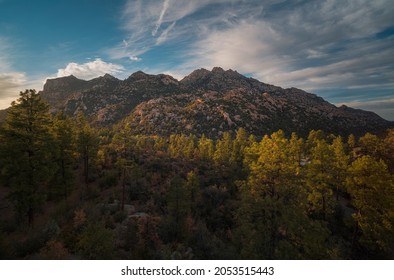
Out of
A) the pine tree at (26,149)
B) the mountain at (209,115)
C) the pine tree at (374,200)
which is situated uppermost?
the mountain at (209,115)

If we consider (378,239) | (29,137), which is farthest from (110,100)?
(378,239)

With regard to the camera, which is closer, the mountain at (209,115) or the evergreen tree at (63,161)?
the evergreen tree at (63,161)

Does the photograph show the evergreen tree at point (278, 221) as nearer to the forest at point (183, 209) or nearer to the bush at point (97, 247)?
the forest at point (183, 209)

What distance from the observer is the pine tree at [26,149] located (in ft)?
53.5

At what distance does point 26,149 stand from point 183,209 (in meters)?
12.2

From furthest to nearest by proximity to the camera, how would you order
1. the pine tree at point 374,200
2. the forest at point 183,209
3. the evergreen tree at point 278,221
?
the pine tree at point 374,200, the forest at point 183,209, the evergreen tree at point 278,221

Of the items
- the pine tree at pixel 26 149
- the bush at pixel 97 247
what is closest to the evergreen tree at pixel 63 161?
the pine tree at pixel 26 149

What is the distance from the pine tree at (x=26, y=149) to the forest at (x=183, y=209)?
0.22 feet

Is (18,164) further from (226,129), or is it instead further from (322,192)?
(226,129)

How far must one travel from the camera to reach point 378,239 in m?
17.0

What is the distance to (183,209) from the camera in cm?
1686

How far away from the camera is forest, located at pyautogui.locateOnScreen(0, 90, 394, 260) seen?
9.78m

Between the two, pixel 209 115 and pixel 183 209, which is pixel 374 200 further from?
pixel 209 115

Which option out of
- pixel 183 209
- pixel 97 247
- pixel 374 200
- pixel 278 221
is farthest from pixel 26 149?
pixel 374 200
